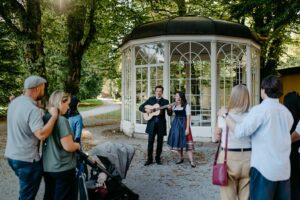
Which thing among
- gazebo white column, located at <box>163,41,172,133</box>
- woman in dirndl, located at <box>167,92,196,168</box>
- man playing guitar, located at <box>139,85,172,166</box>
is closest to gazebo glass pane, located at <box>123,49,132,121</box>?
gazebo white column, located at <box>163,41,172,133</box>

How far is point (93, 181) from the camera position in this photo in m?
5.18

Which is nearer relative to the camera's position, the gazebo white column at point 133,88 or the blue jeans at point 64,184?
the blue jeans at point 64,184

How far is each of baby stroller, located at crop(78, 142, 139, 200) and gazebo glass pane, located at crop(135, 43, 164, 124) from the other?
825cm

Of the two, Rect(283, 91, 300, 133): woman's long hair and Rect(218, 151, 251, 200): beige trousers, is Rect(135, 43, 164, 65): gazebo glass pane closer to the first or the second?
Rect(283, 91, 300, 133): woman's long hair

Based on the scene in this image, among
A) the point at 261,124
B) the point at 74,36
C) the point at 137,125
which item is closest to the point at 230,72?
the point at 137,125

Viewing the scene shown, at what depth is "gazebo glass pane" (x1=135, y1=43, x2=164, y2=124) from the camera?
1361 centimetres

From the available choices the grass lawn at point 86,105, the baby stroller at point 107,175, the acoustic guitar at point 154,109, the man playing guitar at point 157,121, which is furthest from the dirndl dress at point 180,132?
the grass lawn at point 86,105

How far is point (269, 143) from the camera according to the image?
3627 millimetres

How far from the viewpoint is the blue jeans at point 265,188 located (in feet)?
12.0

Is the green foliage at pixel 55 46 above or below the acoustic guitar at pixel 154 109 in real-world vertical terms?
above

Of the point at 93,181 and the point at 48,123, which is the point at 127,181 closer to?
the point at 93,181

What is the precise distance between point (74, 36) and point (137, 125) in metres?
4.89

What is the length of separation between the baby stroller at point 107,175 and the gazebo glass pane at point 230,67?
8.75 metres

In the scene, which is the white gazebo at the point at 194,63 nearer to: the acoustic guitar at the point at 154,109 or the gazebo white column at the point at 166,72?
the gazebo white column at the point at 166,72
